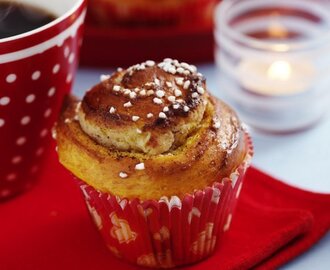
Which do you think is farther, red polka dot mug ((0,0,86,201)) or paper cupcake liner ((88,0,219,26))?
paper cupcake liner ((88,0,219,26))

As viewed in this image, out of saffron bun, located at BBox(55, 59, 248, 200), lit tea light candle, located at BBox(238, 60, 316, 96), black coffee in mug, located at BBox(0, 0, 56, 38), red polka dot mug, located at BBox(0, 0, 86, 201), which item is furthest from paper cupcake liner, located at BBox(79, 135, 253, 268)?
lit tea light candle, located at BBox(238, 60, 316, 96)

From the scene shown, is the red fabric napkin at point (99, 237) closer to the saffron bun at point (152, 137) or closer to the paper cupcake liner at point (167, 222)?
the paper cupcake liner at point (167, 222)

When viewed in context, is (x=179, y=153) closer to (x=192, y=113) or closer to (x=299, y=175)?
(x=192, y=113)

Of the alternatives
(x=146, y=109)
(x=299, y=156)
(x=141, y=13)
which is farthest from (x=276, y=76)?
(x=146, y=109)

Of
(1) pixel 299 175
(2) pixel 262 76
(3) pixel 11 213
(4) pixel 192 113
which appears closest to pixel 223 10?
(2) pixel 262 76

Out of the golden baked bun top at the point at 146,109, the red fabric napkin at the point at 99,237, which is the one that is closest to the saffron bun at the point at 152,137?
the golden baked bun top at the point at 146,109

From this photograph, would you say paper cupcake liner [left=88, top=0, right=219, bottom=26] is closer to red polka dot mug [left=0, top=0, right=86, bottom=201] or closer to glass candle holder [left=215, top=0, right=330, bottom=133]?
glass candle holder [left=215, top=0, right=330, bottom=133]
